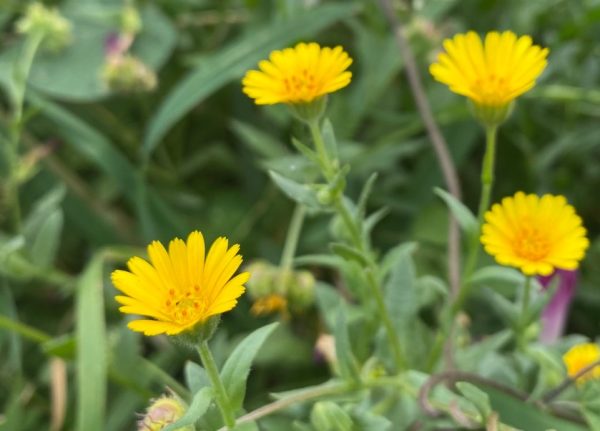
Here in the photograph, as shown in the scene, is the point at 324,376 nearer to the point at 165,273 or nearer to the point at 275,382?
the point at 275,382

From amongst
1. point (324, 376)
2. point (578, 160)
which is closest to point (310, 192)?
point (324, 376)

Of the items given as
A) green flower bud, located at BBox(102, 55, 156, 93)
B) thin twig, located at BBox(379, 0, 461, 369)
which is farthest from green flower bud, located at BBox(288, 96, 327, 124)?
green flower bud, located at BBox(102, 55, 156, 93)

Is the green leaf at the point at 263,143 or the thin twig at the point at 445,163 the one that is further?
the green leaf at the point at 263,143

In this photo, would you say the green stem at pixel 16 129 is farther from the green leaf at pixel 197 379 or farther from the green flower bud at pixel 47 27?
the green leaf at pixel 197 379

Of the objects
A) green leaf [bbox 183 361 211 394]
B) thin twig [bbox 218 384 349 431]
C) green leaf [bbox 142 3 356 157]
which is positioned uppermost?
green leaf [bbox 142 3 356 157]

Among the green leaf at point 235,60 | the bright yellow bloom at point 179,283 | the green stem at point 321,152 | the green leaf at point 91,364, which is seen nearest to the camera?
the bright yellow bloom at point 179,283

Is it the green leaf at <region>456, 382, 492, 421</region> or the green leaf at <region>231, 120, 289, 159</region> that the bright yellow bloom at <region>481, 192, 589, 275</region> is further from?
the green leaf at <region>231, 120, 289, 159</region>

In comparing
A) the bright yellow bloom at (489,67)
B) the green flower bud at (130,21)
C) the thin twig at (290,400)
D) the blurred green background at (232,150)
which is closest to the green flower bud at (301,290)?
the blurred green background at (232,150)
